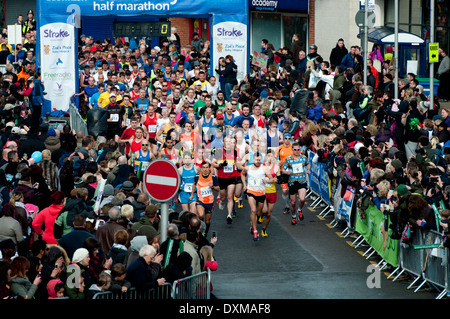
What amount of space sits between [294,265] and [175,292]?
5.13m

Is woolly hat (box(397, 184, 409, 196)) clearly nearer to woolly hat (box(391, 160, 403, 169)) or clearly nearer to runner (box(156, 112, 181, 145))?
woolly hat (box(391, 160, 403, 169))

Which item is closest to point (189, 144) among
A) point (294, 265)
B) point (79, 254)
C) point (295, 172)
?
point (295, 172)

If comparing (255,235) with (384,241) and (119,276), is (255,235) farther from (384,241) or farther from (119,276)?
(119,276)

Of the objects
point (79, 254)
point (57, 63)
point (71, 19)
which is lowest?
point (79, 254)

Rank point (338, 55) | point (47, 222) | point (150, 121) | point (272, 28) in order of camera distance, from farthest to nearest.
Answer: point (272, 28) → point (338, 55) → point (150, 121) → point (47, 222)

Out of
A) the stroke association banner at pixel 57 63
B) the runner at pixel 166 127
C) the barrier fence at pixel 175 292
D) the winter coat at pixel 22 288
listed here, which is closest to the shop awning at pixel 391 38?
the stroke association banner at pixel 57 63

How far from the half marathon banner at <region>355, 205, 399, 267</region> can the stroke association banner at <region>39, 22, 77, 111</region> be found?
487 inches

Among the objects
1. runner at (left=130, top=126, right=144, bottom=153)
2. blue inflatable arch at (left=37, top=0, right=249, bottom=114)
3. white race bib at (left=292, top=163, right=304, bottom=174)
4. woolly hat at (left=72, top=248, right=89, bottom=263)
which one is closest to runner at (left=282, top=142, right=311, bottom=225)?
white race bib at (left=292, top=163, right=304, bottom=174)

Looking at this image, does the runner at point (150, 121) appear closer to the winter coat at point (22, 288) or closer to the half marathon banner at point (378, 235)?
the half marathon banner at point (378, 235)

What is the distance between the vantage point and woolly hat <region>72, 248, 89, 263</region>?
436 inches

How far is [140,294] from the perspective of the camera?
10.8 m

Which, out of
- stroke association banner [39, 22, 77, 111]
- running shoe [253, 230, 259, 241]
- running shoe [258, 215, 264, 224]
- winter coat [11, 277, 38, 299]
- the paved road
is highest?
stroke association banner [39, 22, 77, 111]

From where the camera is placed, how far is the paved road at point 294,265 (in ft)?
45.4
